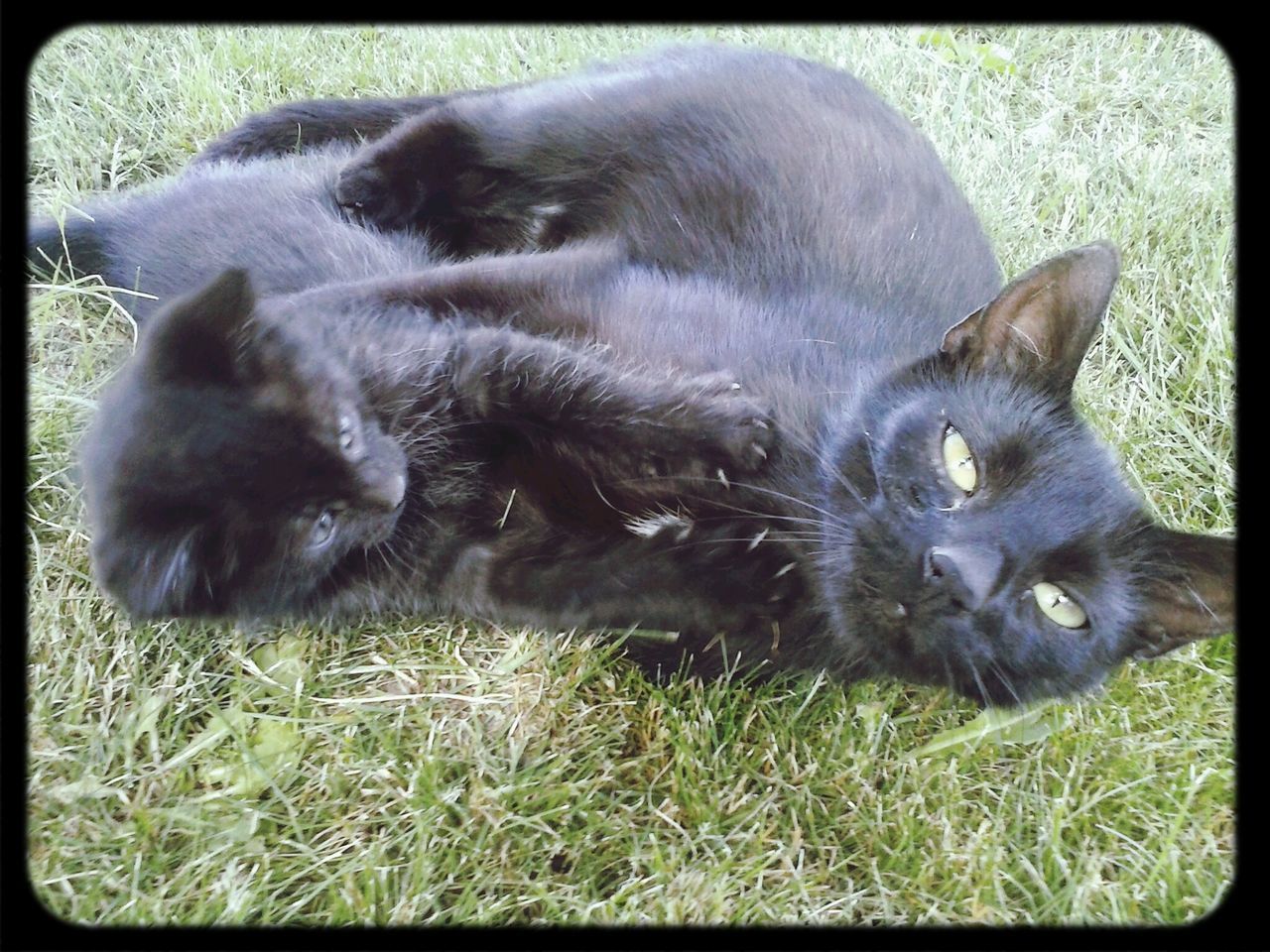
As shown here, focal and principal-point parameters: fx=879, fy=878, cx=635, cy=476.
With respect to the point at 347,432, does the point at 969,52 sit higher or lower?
higher

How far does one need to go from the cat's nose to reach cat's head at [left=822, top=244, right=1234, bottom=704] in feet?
2.68

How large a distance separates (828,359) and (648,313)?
41 cm

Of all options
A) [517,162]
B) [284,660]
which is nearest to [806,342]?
[517,162]

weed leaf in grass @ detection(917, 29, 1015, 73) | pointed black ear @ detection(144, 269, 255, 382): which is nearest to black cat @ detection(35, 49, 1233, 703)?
pointed black ear @ detection(144, 269, 255, 382)

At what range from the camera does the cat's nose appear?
162cm

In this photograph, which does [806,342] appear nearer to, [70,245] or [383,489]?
[383,489]

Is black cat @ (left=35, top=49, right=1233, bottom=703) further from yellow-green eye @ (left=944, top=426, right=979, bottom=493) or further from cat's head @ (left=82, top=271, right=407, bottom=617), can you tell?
cat's head @ (left=82, top=271, right=407, bottom=617)

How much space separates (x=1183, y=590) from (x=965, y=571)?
0.45 meters

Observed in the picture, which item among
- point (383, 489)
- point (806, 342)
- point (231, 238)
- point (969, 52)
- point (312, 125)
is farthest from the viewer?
point (969, 52)

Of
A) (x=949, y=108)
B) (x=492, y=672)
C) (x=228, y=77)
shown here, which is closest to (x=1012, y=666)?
(x=492, y=672)

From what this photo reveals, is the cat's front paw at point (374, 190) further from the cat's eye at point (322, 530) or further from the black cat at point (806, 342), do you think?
the cat's eye at point (322, 530)

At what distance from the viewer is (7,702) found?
1.65m

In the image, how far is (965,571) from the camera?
1371mm

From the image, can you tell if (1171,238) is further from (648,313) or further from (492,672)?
(492,672)
